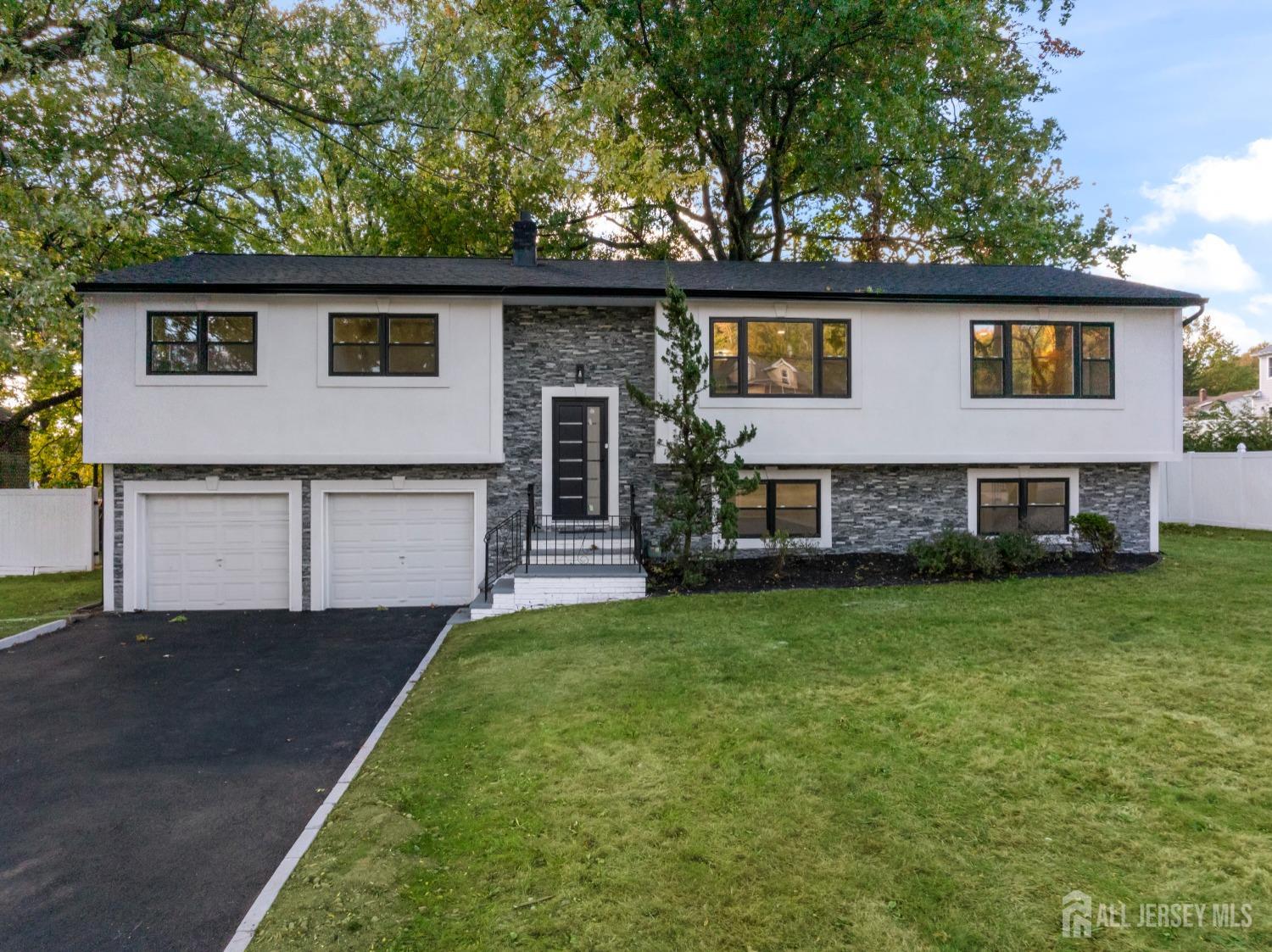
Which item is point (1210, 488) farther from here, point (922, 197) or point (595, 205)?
point (595, 205)

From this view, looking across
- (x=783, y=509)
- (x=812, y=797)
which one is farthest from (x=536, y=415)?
(x=812, y=797)

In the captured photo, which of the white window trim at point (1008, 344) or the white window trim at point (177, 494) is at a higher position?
the white window trim at point (1008, 344)

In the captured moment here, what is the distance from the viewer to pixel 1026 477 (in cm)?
1195

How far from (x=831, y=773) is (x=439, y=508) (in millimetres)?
8647

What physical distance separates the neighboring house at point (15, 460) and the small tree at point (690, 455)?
17527 mm

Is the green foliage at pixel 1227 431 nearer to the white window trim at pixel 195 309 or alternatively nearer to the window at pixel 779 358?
the window at pixel 779 358

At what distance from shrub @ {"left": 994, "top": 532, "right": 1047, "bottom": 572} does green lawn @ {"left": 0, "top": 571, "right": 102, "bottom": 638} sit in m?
14.8

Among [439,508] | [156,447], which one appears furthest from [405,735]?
[156,447]

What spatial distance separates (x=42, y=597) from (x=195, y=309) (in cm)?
613

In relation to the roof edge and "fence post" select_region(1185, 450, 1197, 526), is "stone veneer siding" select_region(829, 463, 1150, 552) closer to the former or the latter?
the roof edge

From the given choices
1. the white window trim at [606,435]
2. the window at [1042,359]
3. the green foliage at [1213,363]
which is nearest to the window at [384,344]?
the white window trim at [606,435]

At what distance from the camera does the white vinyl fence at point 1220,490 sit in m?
15.5

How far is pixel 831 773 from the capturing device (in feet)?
13.7

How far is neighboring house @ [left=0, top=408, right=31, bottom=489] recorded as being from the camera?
16781 mm
